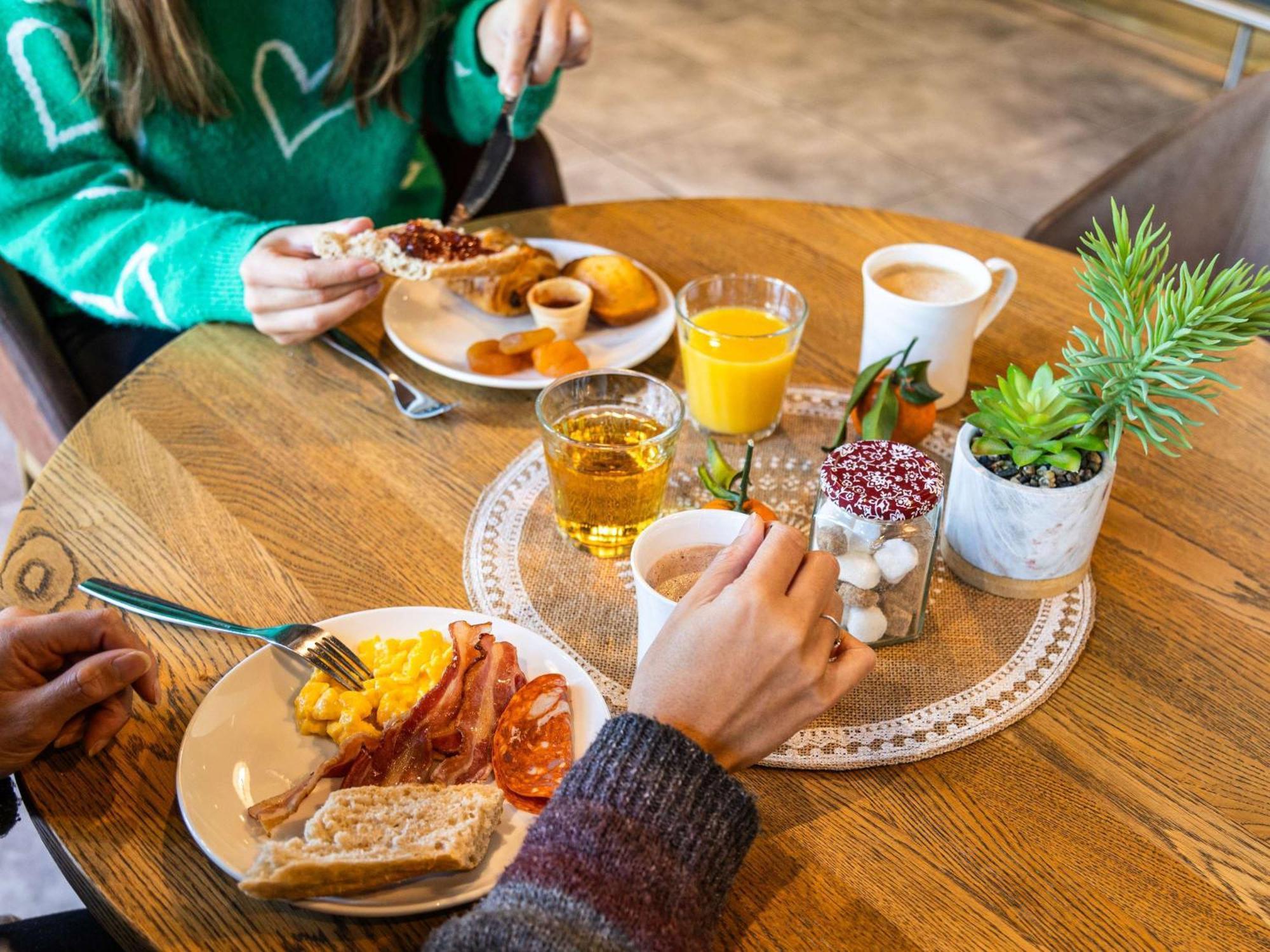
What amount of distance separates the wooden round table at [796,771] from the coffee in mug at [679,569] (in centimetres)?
17

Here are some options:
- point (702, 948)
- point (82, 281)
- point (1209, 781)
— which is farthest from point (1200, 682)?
point (82, 281)

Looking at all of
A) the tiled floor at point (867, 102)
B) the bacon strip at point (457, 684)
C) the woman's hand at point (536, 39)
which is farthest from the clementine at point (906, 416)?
the tiled floor at point (867, 102)

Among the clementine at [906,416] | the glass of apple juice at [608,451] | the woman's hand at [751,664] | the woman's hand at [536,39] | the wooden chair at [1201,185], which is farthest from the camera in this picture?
the wooden chair at [1201,185]

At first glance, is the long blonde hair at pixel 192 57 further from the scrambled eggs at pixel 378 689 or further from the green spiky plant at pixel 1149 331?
the green spiky plant at pixel 1149 331

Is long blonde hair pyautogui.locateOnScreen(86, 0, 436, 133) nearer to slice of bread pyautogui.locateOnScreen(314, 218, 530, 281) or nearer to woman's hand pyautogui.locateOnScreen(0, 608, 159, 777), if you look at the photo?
slice of bread pyautogui.locateOnScreen(314, 218, 530, 281)

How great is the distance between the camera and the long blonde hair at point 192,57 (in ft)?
4.63

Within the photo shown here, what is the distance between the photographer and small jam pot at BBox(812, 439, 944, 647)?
3.01ft

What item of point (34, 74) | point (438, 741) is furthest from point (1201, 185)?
point (34, 74)

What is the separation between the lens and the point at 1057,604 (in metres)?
1.05

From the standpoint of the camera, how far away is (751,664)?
797mm

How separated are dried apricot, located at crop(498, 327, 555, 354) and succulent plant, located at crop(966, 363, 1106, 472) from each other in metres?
0.56

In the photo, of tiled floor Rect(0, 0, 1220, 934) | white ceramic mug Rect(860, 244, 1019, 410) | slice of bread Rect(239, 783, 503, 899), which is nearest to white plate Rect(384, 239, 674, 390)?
white ceramic mug Rect(860, 244, 1019, 410)

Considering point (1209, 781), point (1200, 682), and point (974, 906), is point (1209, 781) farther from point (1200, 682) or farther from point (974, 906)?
point (974, 906)

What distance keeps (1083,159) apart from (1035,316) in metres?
2.86
